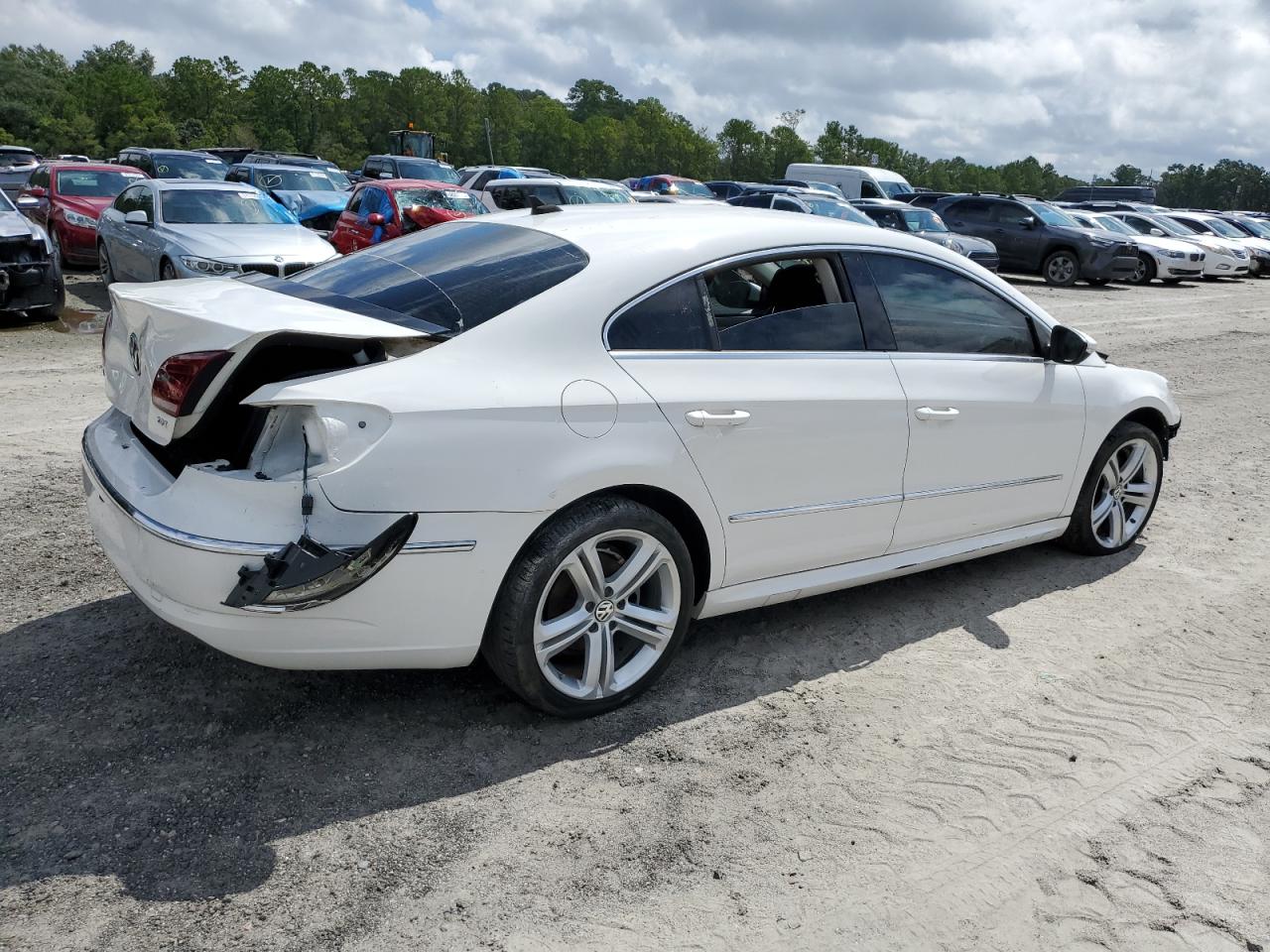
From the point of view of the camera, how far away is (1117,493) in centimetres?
528

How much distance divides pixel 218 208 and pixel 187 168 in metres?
13.3

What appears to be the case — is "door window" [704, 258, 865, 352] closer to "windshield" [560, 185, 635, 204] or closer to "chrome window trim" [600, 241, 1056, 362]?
"chrome window trim" [600, 241, 1056, 362]

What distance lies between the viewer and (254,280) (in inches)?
154

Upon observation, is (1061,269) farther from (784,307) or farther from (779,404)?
(779,404)

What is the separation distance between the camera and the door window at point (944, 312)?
165 inches

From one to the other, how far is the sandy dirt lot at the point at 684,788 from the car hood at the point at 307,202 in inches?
620

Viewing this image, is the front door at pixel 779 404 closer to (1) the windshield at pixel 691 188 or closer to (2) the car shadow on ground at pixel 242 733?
(2) the car shadow on ground at pixel 242 733

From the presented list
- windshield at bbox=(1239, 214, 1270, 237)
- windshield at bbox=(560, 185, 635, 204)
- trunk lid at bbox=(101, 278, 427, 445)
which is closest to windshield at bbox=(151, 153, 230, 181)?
windshield at bbox=(560, 185, 635, 204)

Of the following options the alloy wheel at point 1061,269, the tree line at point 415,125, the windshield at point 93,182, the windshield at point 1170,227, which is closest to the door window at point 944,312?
the windshield at point 93,182

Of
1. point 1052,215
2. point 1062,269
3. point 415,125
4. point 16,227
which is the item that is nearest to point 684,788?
point 16,227

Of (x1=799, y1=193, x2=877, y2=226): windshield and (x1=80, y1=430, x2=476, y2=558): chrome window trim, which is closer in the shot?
(x1=80, y1=430, x2=476, y2=558): chrome window trim

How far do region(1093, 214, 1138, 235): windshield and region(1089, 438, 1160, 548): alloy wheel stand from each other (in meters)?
21.3

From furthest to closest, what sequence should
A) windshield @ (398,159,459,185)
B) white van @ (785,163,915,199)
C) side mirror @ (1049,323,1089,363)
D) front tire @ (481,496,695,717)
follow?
white van @ (785,163,915,199)
windshield @ (398,159,459,185)
side mirror @ (1049,323,1089,363)
front tire @ (481,496,695,717)

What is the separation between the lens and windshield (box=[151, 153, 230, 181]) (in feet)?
76.5
